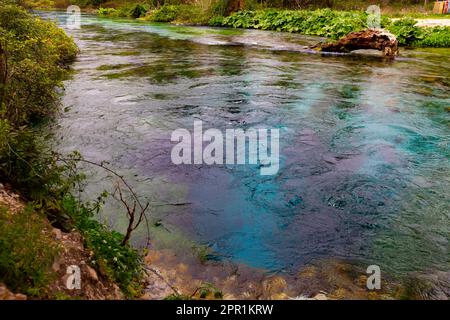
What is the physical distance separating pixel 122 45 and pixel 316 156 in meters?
16.3

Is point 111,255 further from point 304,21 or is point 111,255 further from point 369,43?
point 304,21

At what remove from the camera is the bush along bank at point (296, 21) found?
22.3 meters

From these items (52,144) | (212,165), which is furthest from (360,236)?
(52,144)

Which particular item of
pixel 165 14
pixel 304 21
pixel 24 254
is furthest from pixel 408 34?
pixel 165 14

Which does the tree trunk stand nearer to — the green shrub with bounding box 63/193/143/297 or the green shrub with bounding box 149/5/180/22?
the green shrub with bounding box 149/5/180/22

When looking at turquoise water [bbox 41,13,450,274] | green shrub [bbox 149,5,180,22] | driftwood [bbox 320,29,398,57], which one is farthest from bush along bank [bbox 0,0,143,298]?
green shrub [bbox 149,5,180,22]

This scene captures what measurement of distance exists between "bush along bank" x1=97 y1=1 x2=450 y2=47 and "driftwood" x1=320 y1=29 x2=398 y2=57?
4178 mm

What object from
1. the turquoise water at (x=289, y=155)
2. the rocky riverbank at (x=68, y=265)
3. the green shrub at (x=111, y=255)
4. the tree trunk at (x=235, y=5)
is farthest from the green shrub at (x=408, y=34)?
the rocky riverbank at (x=68, y=265)

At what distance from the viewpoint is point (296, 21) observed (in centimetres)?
2958

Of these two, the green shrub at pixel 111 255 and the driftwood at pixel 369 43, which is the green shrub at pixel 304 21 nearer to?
the driftwood at pixel 369 43

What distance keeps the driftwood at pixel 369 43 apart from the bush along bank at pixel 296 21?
418 cm

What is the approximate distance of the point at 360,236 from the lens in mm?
5051

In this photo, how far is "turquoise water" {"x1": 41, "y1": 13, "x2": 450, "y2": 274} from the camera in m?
4.99

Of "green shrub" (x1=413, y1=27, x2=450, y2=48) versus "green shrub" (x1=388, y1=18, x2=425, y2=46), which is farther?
"green shrub" (x1=388, y1=18, x2=425, y2=46)
